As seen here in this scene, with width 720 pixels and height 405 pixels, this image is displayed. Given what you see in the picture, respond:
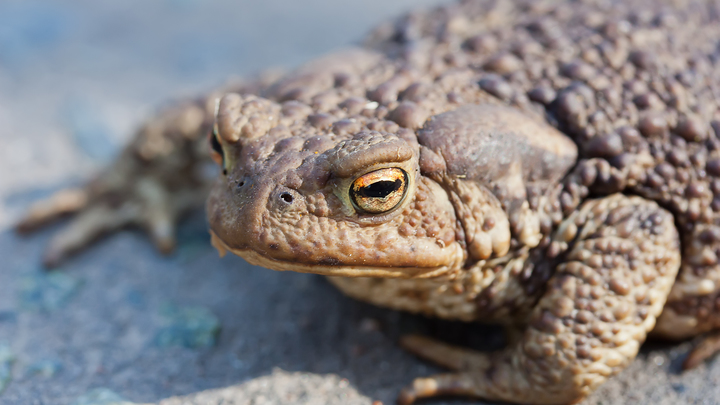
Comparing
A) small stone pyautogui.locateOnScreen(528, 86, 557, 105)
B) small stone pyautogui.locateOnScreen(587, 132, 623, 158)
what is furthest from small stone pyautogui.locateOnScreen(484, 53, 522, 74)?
small stone pyautogui.locateOnScreen(587, 132, 623, 158)

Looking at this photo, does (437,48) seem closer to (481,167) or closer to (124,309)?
(481,167)

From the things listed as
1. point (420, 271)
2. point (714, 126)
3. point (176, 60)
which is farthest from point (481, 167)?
point (176, 60)

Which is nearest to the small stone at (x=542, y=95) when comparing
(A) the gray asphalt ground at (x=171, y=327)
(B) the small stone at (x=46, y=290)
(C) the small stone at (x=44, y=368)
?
(A) the gray asphalt ground at (x=171, y=327)

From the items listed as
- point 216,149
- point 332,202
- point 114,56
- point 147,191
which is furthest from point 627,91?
point 114,56

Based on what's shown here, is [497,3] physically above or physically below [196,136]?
above

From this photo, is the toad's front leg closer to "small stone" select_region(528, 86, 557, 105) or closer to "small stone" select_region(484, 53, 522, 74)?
"small stone" select_region(528, 86, 557, 105)
